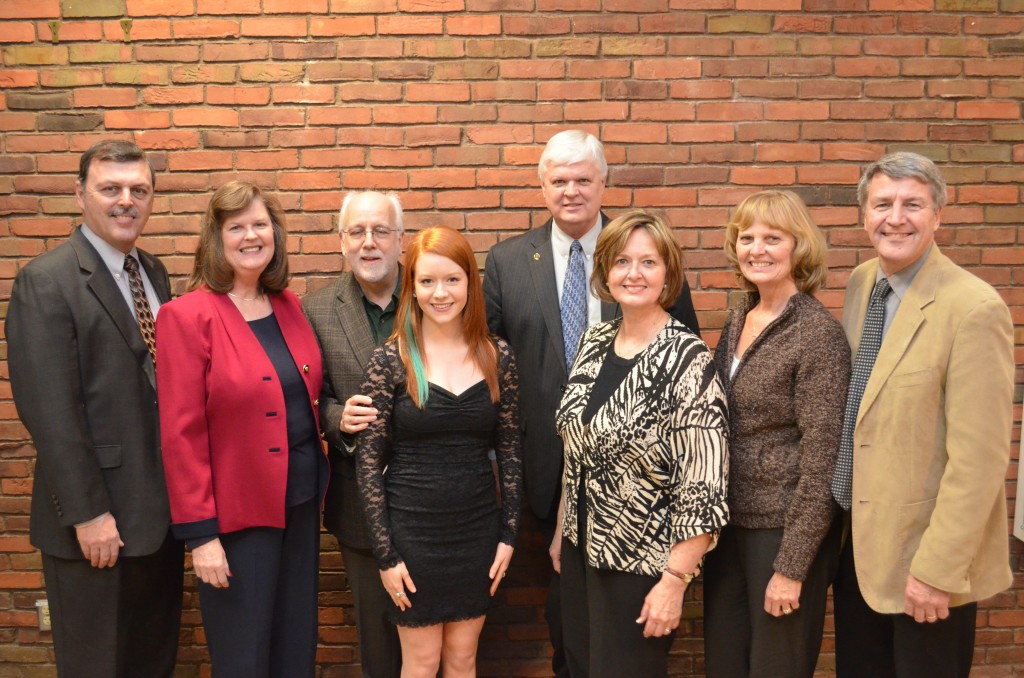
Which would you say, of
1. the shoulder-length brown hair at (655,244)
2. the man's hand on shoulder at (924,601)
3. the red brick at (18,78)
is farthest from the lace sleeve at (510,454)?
the red brick at (18,78)

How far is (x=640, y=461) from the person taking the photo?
2.11 m

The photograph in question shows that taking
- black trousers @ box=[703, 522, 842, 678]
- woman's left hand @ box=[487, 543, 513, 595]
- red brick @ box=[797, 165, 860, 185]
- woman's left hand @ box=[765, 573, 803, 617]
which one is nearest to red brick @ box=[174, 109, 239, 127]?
woman's left hand @ box=[487, 543, 513, 595]

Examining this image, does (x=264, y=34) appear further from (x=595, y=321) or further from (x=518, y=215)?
(x=595, y=321)

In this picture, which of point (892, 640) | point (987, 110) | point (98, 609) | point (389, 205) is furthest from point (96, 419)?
point (987, 110)

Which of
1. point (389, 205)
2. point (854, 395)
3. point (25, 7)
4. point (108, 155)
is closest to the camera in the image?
point (854, 395)

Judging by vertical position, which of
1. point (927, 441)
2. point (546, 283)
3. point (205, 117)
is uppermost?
point (205, 117)

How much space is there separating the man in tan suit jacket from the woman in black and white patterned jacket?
45 centimetres

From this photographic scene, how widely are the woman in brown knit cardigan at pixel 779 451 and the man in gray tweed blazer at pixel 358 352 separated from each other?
112 cm

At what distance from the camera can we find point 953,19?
10.5 ft

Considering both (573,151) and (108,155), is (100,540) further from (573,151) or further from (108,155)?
(573,151)

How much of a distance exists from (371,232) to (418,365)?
570mm

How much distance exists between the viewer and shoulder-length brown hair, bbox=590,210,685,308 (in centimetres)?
223

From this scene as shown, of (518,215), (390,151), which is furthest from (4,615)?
(518,215)

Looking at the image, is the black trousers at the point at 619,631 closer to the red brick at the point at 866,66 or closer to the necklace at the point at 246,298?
the necklace at the point at 246,298
